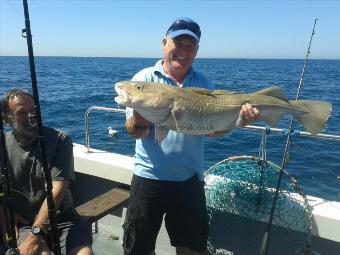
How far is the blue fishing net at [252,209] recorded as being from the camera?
4259 mm

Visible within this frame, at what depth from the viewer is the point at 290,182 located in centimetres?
438

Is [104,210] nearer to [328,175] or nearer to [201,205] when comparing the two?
[201,205]

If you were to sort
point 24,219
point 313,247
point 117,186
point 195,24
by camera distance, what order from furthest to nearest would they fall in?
point 117,186 < point 313,247 < point 24,219 < point 195,24

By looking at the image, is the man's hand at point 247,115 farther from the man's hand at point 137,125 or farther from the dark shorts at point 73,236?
the dark shorts at point 73,236

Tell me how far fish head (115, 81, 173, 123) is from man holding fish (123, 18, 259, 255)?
0.86 ft

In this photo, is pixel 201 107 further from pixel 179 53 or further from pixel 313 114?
pixel 313 114

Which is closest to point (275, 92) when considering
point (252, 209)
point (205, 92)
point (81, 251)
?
point (205, 92)

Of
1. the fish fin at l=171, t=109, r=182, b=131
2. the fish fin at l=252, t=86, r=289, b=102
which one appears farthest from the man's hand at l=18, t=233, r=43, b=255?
the fish fin at l=252, t=86, r=289, b=102

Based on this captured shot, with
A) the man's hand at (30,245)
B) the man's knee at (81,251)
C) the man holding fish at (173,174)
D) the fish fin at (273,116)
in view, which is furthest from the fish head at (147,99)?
the man's hand at (30,245)

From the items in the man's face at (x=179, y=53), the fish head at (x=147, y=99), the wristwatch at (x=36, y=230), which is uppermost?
the man's face at (x=179, y=53)

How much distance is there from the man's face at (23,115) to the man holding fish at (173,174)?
1.03 metres

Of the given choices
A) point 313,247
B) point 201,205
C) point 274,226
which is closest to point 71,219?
point 201,205

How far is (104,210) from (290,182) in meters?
2.06

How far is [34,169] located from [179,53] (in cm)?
179
